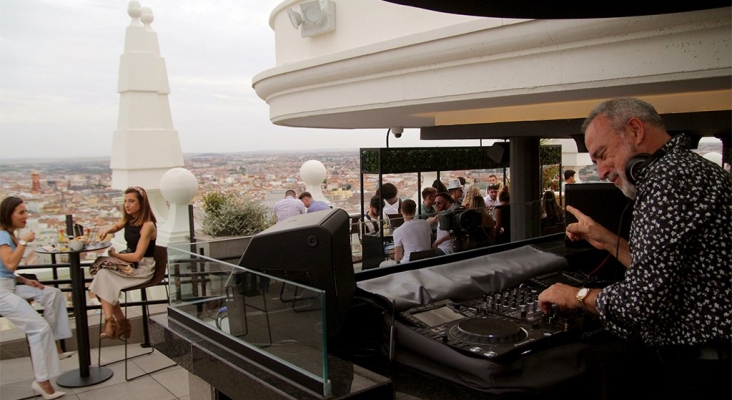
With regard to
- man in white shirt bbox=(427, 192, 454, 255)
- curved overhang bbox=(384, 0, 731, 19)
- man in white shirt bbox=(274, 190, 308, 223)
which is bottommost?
man in white shirt bbox=(274, 190, 308, 223)

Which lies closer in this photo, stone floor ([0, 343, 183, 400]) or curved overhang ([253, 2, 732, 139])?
curved overhang ([253, 2, 732, 139])

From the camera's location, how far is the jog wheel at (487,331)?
224cm

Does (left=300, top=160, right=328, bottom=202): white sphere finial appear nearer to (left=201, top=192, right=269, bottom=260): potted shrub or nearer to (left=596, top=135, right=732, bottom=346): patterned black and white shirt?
(left=201, top=192, right=269, bottom=260): potted shrub

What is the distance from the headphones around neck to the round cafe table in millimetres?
4758

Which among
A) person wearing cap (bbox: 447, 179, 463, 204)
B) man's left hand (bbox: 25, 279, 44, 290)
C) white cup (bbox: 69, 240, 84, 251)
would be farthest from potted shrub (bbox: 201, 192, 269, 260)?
white cup (bbox: 69, 240, 84, 251)

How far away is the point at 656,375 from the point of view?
284 centimetres

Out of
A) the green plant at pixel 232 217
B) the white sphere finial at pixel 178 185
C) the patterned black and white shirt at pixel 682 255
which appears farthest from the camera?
the green plant at pixel 232 217

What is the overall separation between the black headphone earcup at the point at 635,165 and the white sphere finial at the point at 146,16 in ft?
45.6

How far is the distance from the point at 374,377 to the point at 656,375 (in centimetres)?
155

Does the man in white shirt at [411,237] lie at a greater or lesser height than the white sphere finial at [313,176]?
lesser

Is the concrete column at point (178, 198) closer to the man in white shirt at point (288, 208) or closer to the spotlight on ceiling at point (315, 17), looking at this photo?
the man in white shirt at point (288, 208)

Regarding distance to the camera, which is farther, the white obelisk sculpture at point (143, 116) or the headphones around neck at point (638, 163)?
the white obelisk sculpture at point (143, 116)

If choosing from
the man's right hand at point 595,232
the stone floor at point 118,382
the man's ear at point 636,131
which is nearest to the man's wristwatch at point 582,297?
the man's right hand at point 595,232

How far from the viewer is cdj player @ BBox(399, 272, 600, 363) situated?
7.30ft
